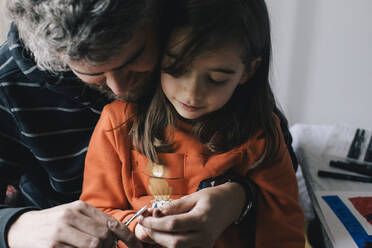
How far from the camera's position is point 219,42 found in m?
0.61

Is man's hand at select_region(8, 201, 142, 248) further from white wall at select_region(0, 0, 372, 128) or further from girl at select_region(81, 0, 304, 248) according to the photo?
white wall at select_region(0, 0, 372, 128)

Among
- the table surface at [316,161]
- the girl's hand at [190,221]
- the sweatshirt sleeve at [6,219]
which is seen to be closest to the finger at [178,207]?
the girl's hand at [190,221]

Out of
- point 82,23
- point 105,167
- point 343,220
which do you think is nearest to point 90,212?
point 105,167

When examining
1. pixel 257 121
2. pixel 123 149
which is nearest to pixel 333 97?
pixel 257 121

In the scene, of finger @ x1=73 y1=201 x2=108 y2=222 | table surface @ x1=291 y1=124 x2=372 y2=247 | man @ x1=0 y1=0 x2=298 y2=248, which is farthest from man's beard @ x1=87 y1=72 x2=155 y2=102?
table surface @ x1=291 y1=124 x2=372 y2=247

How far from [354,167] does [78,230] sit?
1.01 m

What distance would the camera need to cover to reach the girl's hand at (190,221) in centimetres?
63

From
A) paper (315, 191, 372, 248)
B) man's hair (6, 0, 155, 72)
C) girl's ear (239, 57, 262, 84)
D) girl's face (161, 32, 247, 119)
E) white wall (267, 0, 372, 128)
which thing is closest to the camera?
man's hair (6, 0, 155, 72)

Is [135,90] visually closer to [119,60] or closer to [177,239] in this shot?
[119,60]

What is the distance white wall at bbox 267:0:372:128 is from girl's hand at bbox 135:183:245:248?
988 mm

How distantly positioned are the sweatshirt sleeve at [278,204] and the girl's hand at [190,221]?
0.45 ft

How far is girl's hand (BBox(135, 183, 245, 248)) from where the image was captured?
633 millimetres

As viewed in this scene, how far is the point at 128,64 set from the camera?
611mm

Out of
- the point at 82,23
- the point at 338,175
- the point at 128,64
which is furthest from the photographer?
the point at 338,175
